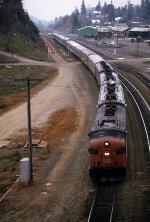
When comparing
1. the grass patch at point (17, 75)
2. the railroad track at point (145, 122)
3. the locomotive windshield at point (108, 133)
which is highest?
the locomotive windshield at point (108, 133)

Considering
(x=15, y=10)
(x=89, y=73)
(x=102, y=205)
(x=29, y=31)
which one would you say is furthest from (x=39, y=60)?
(x=102, y=205)

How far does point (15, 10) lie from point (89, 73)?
3473 centimetres

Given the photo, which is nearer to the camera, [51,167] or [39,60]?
[51,167]

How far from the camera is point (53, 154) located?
3069 cm

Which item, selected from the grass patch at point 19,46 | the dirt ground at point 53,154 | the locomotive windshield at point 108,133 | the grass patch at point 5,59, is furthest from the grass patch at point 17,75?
the locomotive windshield at point 108,133

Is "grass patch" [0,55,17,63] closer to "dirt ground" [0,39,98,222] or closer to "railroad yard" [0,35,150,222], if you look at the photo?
"dirt ground" [0,39,98,222]

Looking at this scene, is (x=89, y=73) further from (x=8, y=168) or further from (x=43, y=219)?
(x=43, y=219)

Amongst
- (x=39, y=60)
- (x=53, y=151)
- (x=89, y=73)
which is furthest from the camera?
(x=39, y=60)

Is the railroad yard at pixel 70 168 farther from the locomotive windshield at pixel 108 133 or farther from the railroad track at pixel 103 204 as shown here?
the locomotive windshield at pixel 108 133

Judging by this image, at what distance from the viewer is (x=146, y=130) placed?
35875 millimetres

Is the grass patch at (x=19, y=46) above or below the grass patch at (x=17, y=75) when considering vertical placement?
above

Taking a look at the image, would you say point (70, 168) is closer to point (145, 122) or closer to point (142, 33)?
point (145, 122)

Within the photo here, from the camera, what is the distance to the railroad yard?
69.6 ft

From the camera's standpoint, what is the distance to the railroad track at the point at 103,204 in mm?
20344
